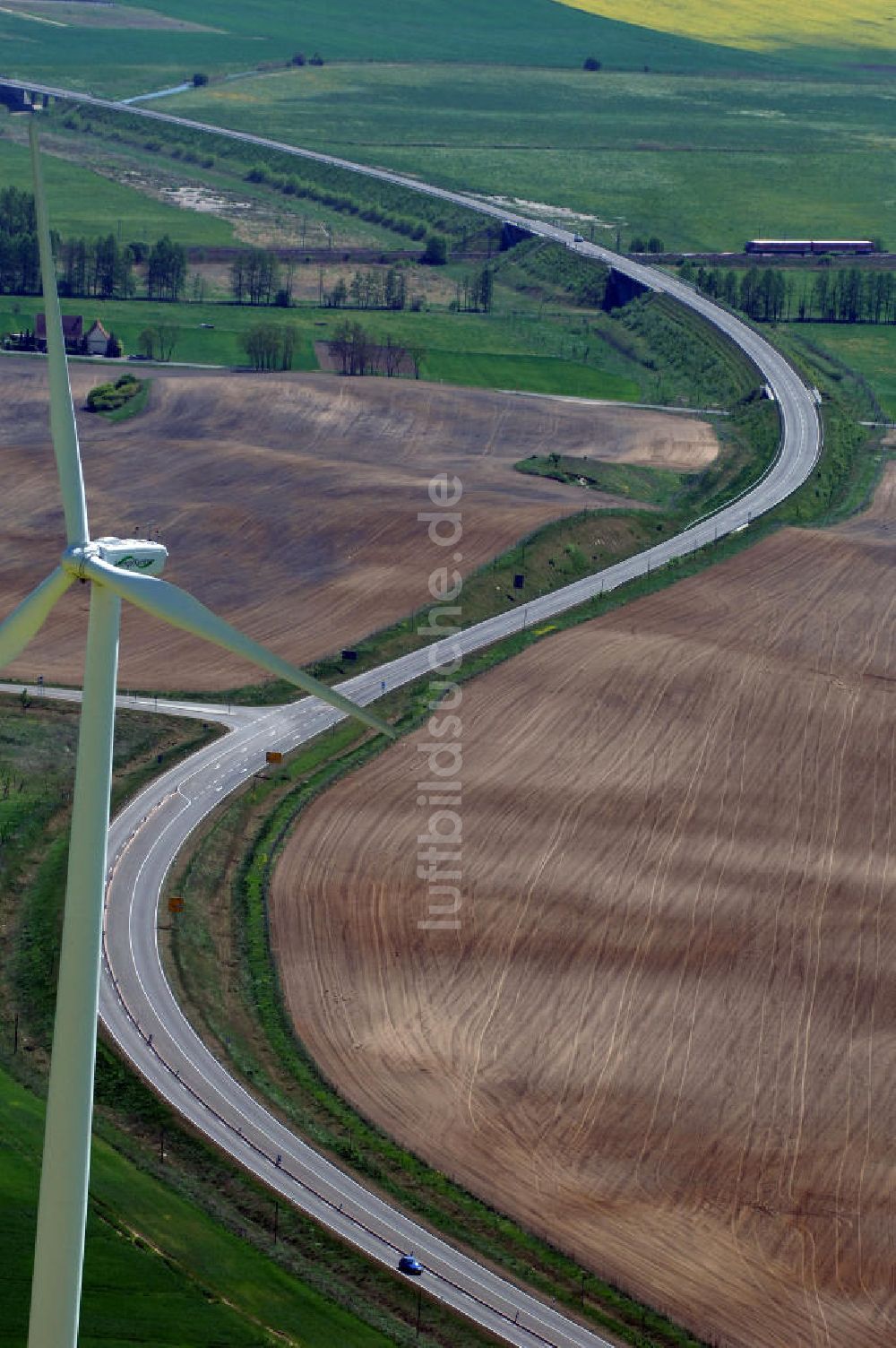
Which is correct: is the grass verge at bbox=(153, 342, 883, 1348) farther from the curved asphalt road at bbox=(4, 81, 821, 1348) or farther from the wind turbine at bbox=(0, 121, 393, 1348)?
the wind turbine at bbox=(0, 121, 393, 1348)

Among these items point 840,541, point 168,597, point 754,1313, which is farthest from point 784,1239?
point 840,541

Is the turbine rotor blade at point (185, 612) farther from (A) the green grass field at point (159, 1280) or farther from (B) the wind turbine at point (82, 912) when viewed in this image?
(A) the green grass field at point (159, 1280)

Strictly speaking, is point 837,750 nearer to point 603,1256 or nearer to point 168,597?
point 603,1256

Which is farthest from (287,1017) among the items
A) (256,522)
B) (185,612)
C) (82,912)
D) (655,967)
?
(256,522)

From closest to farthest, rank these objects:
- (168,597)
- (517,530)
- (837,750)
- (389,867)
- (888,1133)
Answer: (168,597) → (888,1133) → (389,867) → (837,750) → (517,530)

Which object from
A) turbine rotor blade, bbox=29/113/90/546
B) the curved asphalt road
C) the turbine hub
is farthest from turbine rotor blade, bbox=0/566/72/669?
the curved asphalt road

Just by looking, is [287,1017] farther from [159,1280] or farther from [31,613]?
Result: [31,613]

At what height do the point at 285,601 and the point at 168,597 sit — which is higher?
the point at 168,597

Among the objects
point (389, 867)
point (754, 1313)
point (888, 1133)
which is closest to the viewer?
point (754, 1313)
